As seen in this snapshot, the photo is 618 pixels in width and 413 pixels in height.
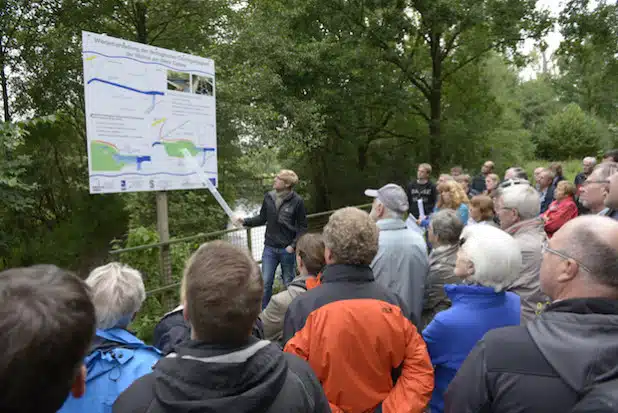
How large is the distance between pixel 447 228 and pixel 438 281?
38 cm

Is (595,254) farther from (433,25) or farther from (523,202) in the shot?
(433,25)

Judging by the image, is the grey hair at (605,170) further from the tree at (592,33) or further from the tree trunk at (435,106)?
the tree trunk at (435,106)

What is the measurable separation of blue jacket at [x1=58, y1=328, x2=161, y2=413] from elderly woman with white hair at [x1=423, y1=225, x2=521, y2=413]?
4.47 feet

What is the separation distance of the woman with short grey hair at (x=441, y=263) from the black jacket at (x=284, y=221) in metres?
2.73

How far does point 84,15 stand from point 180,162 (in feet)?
30.3

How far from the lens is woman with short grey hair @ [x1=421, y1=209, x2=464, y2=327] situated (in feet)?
10.7

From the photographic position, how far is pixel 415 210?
7617 mm

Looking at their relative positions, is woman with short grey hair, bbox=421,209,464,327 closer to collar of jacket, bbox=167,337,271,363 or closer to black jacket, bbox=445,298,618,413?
black jacket, bbox=445,298,618,413

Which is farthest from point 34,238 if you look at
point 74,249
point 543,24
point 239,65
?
point 543,24

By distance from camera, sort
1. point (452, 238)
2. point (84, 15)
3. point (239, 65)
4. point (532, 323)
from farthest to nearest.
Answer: point (84, 15), point (239, 65), point (452, 238), point (532, 323)

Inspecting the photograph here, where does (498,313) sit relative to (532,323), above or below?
below

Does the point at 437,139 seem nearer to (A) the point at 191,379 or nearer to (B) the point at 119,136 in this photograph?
(B) the point at 119,136

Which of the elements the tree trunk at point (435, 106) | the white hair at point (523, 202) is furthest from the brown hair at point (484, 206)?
the tree trunk at point (435, 106)


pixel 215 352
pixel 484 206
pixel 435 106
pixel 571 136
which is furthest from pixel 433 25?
pixel 215 352
